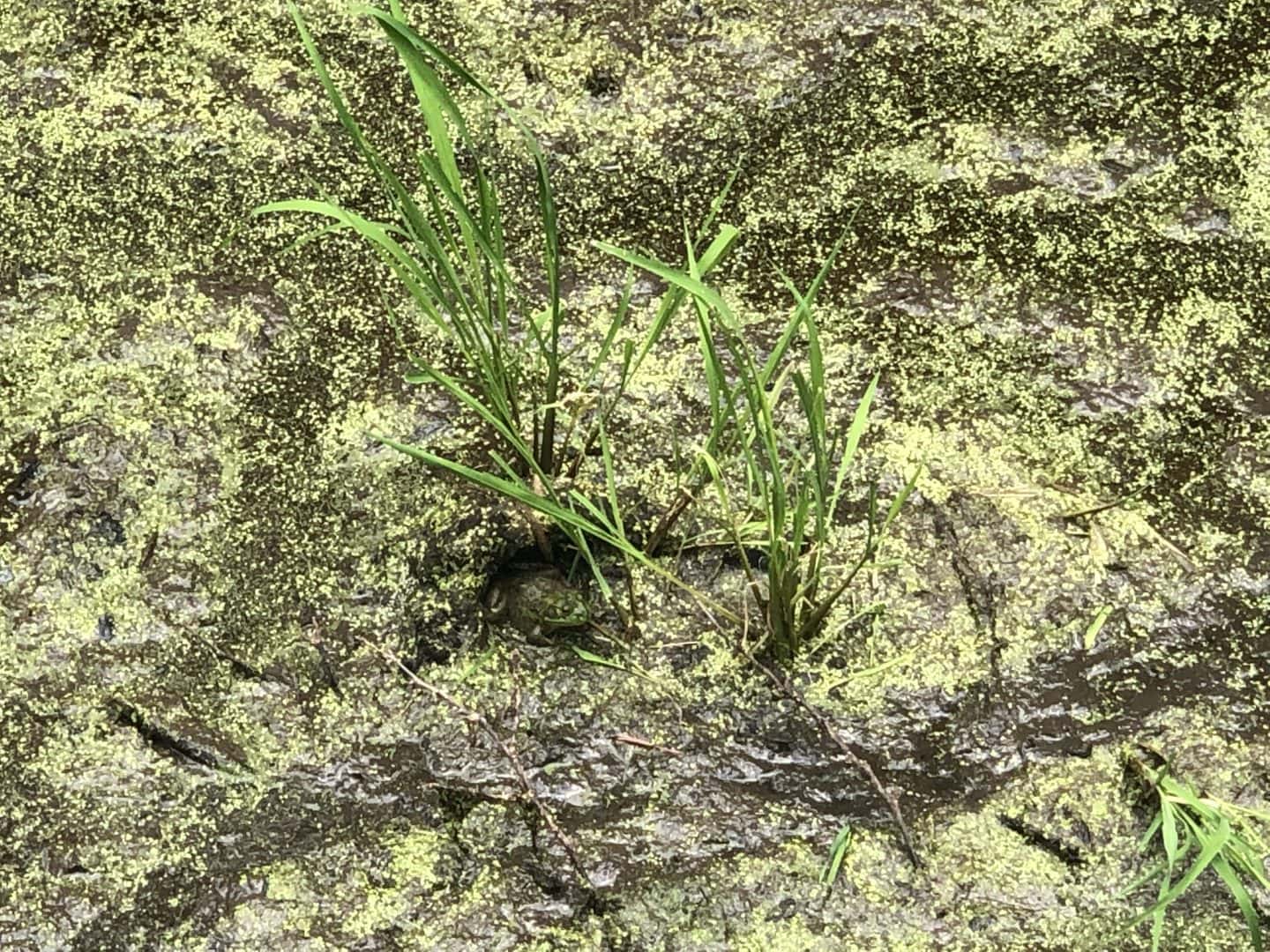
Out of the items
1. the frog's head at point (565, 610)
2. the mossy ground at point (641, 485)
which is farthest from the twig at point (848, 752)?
the frog's head at point (565, 610)

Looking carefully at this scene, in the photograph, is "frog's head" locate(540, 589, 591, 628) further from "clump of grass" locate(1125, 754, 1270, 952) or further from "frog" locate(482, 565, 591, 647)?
"clump of grass" locate(1125, 754, 1270, 952)

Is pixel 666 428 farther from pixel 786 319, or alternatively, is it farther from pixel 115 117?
pixel 115 117

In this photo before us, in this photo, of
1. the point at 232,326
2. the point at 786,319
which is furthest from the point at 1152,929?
the point at 232,326

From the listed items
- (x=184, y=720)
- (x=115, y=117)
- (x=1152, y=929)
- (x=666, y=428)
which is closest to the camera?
(x=1152, y=929)

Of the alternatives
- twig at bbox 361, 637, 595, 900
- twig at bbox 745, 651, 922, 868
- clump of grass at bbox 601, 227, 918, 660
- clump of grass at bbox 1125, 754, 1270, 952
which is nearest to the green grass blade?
clump of grass at bbox 1125, 754, 1270, 952

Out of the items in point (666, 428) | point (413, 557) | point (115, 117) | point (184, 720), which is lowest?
point (184, 720)

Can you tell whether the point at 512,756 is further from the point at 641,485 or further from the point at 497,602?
the point at 641,485

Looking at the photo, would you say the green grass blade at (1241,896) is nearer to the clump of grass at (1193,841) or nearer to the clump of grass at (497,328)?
the clump of grass at (1193,841)
